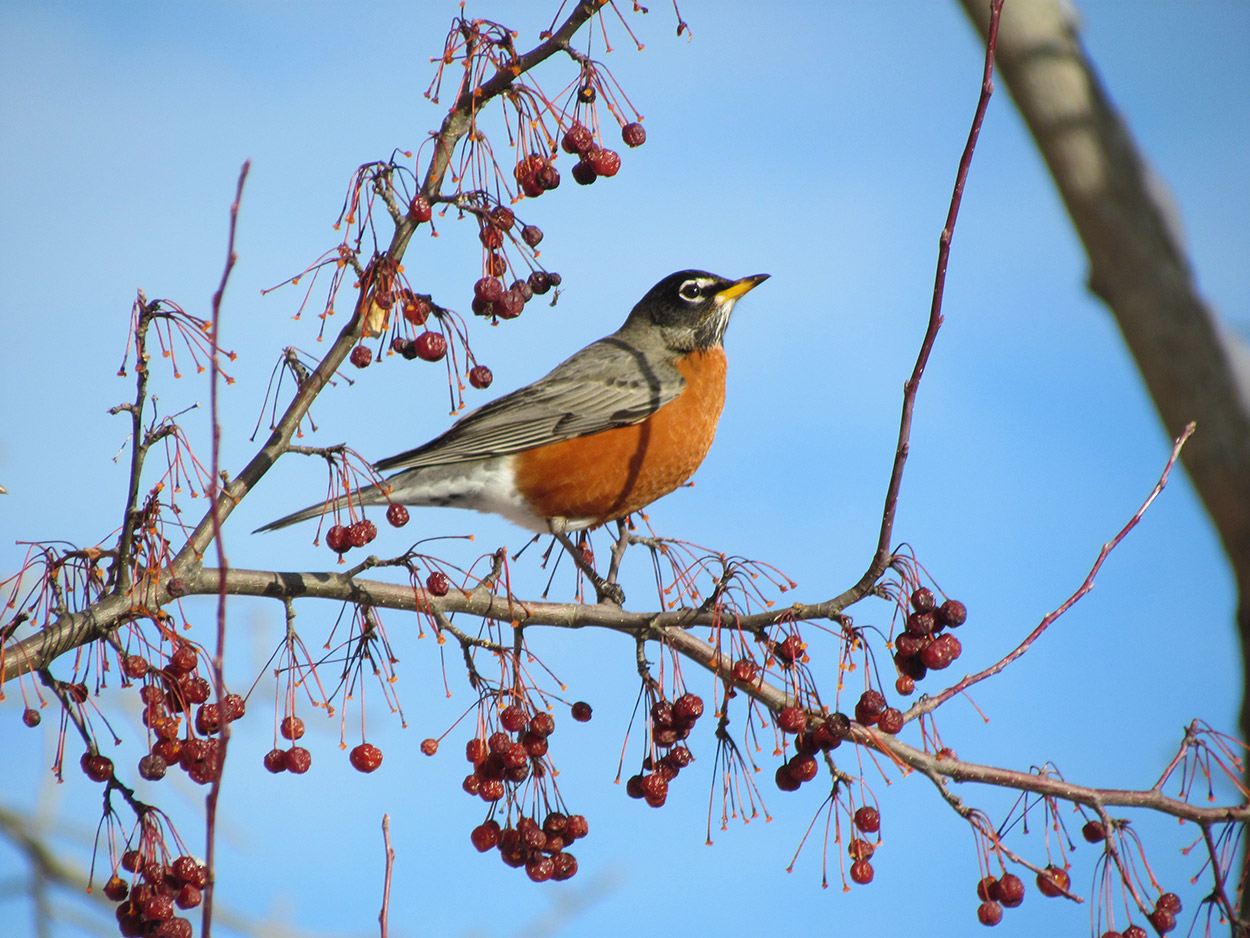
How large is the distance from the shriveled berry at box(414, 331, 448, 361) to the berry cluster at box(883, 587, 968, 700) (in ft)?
4.46

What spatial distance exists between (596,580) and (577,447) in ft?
2.85

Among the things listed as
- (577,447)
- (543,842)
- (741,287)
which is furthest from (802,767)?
(741,287)

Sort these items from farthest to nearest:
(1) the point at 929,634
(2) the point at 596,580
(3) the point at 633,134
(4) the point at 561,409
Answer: (4) the point at 561,409 < (2) the point at 596,580 < (3) the point at 633,134 < (1) the point at 929,634

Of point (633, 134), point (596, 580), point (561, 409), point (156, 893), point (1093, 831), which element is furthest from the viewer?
point (561, 409)

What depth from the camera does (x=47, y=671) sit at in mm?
2418

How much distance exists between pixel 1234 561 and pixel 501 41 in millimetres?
4334

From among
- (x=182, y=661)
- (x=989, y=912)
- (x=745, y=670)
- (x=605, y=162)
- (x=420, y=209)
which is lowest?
(x=989, y=912)

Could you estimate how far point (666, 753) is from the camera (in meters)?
2.71

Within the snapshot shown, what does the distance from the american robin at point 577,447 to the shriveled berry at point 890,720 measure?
80.1 inches

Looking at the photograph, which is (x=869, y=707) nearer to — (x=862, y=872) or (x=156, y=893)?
(x=862, y=872)

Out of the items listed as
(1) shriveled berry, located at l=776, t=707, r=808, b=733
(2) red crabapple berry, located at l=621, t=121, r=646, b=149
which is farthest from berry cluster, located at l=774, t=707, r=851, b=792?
(2) red crabapple berry, located at l=621, t=121, r=646, b=149

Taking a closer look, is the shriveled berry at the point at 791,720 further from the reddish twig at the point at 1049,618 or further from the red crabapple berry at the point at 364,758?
the red crabapple berry at the point at 364,758

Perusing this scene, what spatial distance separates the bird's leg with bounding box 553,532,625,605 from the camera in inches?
146

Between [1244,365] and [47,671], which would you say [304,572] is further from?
[1244,365]
